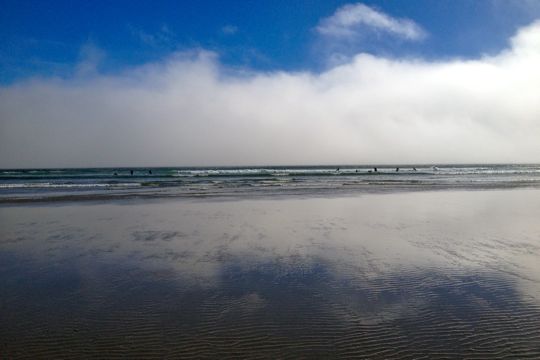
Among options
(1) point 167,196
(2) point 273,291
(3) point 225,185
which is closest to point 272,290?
(2) point 273,291

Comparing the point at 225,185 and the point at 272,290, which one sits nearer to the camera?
the point at 272,290

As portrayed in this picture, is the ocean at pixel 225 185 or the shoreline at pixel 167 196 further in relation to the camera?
the ocean at pixel 225 185

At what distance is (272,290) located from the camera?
6230mm

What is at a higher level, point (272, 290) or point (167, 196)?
point (167, 196)

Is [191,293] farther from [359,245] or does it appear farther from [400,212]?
[400,212]

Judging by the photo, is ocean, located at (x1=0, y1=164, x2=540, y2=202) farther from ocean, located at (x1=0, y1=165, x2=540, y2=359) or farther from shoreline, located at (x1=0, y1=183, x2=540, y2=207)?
ocean, located at (x1=0, y1=165, x2=540, y2=359)

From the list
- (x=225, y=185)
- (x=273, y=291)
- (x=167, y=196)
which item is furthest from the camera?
(x=225, y=185)

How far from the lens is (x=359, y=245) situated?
378 inches

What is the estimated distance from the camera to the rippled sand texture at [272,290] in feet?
14.3

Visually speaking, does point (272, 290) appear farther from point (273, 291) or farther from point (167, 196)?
point (167, 196)

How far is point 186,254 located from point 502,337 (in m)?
6.76

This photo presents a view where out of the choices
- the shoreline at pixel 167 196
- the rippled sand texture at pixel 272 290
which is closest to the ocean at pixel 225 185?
the shoreline at pixel 167 196

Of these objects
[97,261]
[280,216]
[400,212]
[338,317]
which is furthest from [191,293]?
[400,212]

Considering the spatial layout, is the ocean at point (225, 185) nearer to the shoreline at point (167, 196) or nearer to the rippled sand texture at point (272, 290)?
the shoreline at point (167, 196)
